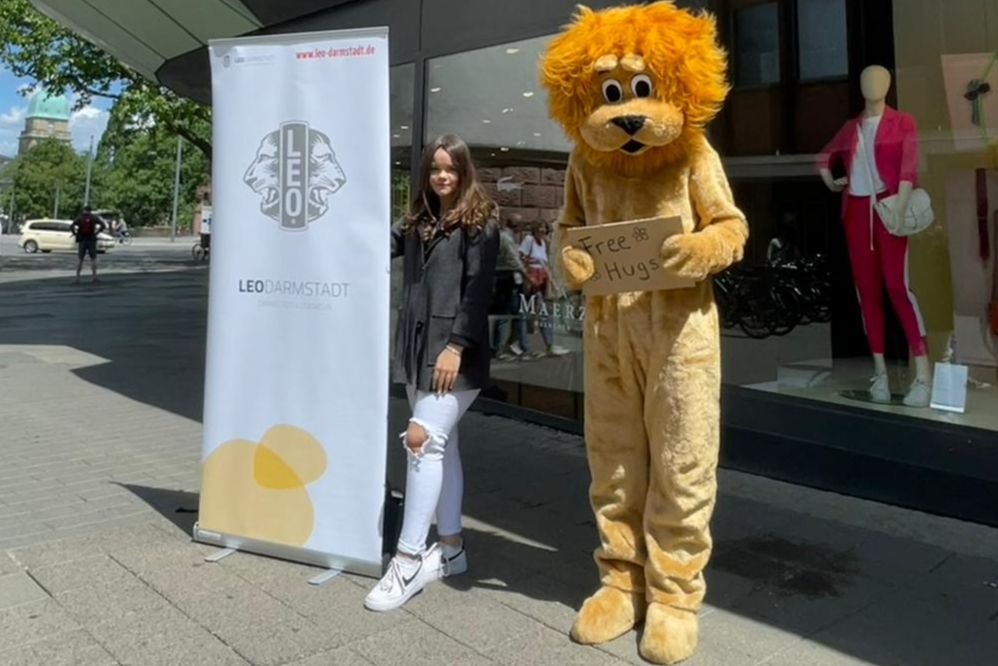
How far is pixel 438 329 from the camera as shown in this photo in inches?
138

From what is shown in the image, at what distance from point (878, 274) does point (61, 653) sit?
213 inches

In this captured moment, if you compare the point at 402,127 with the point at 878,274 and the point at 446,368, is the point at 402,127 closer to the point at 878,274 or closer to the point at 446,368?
the point at 878,274

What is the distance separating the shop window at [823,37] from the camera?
6.31 m

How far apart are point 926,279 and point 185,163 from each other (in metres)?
73.2

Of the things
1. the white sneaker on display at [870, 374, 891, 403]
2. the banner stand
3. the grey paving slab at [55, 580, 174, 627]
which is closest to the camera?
the grey paving slab at [55, 580, 174, 627]

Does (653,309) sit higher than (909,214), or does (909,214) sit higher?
(909,214)

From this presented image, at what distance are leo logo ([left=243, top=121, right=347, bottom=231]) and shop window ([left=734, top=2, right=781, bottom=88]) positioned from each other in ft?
11.2

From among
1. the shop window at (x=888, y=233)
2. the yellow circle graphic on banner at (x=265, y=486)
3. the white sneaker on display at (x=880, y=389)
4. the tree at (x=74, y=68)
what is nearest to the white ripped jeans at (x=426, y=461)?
the yellow circle graphic on banner at (x=265, y=486)

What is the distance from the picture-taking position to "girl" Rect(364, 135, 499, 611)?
138 inches

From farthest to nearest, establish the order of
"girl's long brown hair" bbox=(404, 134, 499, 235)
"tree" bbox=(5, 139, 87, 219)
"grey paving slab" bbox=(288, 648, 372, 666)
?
"tree" bbox=(5, 139, 87, 219) → "girl's long brown hair" bbox=(404, 134, 499, 235) → "grey paving slab" bbox=(288, 648, 372, 666)

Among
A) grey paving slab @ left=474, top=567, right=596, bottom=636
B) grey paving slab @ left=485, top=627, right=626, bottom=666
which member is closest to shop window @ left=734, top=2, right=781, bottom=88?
grey paving slab @ left=474, top=567, right=596, bottom=636

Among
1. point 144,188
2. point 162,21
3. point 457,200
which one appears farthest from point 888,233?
point 144,188

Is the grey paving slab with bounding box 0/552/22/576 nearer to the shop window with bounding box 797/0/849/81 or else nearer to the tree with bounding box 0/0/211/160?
the shop window with bounding box 797/0/849/81

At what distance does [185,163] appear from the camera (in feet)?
236
